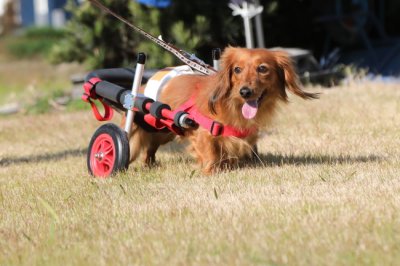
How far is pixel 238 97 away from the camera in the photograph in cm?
455

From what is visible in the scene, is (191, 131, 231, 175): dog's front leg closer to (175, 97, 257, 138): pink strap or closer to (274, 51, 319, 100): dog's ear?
(175, 97, 257, 138): pink strap

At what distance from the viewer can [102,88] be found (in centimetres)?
502

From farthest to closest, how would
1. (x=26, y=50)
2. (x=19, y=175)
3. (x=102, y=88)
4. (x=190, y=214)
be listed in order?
(x=26, y=50) → (x=19, y=175) → (x=102, y=88) → (x=190, y=214)

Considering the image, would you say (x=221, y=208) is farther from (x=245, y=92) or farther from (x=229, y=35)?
(x=229, y=35)

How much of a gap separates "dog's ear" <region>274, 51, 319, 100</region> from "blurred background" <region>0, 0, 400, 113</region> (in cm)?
344

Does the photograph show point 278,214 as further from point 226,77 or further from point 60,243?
point 226,77

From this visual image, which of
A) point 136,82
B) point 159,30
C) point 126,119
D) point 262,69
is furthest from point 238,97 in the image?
point 159,30

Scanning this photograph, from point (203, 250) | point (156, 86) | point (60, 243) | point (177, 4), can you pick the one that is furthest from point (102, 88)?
point (177, 4)

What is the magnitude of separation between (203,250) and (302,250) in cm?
39

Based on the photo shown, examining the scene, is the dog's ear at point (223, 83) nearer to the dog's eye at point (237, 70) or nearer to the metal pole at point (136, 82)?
the dog's eye at point (237, 70)

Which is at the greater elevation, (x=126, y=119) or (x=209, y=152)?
(x=126, y=119)

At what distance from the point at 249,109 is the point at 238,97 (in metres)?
0.10

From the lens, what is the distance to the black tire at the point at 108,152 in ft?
15.5

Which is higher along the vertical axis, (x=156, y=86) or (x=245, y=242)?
(x=156, y=86)
